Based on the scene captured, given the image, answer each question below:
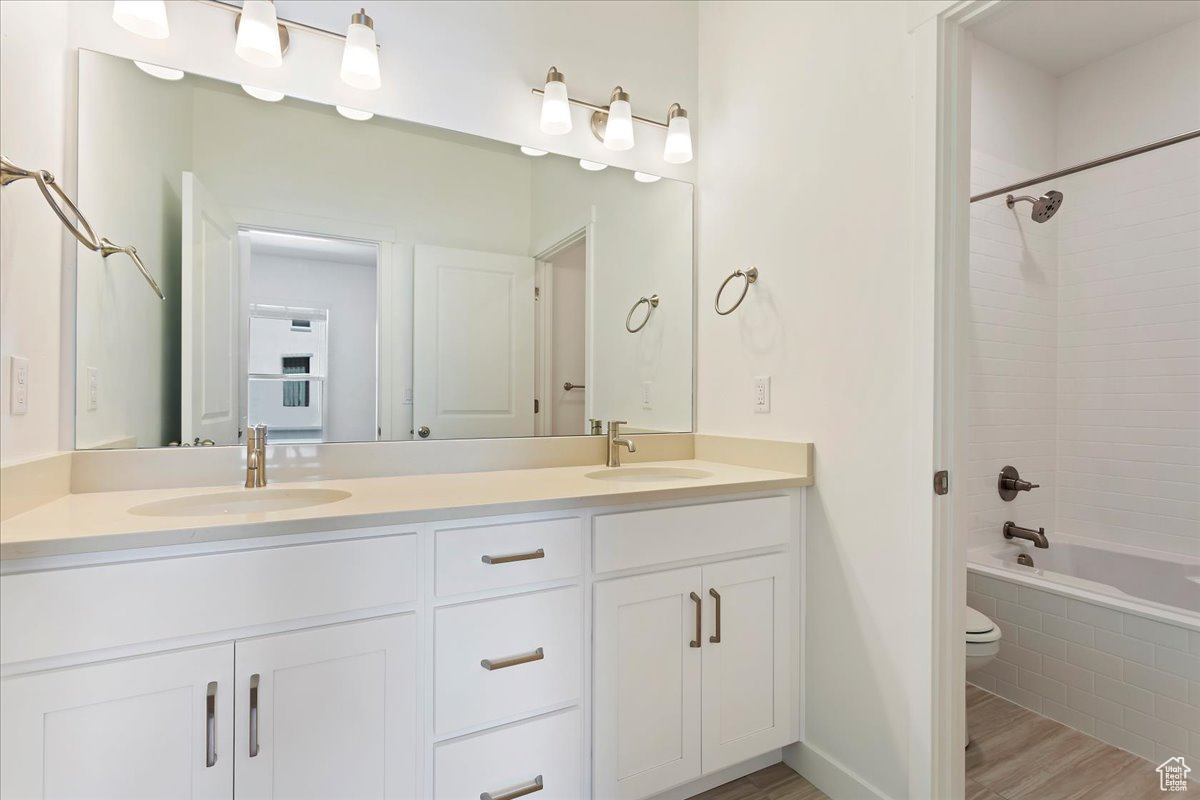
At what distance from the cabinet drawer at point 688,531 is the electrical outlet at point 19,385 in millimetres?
1179

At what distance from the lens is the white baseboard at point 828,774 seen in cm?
152

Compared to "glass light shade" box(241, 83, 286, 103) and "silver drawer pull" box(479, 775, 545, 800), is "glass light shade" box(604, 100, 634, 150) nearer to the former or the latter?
"glass light shade" box(241, 83, 286, 103)

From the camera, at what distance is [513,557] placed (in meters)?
1.26

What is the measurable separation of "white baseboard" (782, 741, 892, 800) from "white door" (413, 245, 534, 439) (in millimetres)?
1276

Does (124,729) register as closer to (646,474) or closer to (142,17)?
(646,474)

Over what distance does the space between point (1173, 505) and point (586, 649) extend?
267 centimetres

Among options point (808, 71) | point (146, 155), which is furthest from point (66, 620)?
point (808, 71)

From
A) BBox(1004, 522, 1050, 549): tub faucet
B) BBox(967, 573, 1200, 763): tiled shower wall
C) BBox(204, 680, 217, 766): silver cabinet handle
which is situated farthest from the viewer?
BBox(1004, 522, 1050, 549): tub faucet

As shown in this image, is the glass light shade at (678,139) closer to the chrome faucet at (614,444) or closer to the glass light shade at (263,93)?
the chrome faucet at (614,444)

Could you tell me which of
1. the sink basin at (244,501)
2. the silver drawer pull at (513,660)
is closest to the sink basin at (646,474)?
the silver drawer pull at (513,660)

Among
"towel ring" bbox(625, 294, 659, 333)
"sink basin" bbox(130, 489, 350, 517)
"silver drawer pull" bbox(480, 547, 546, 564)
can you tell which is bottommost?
"silver drawer pull" bbox(480, 547, 546, 564)

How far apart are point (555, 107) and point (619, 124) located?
239 millimetres

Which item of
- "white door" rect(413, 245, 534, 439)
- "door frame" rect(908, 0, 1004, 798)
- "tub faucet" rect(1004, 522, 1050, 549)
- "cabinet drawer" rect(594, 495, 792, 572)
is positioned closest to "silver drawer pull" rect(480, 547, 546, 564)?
"cabinet drawer" rect(594, 495, 792, 572)

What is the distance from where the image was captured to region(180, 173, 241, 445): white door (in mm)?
1484
